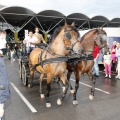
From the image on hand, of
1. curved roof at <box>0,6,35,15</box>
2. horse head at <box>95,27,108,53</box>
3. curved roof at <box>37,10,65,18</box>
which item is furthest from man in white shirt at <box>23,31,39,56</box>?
curved roof at <box>37,10,65,18</box>

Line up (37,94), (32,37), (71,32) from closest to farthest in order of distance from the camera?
(71,32), (37,94), (32,37)

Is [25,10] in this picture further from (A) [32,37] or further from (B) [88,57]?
(B) [88,57]

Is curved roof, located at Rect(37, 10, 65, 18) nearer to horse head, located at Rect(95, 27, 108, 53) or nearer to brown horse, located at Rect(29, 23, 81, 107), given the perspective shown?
horse head, located at Rect(95, 27, 108, 53)

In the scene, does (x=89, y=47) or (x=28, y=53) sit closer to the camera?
(x=89, y=47)

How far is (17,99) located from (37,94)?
2.89ft

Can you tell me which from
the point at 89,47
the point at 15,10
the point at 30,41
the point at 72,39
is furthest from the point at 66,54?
the point at 15,10

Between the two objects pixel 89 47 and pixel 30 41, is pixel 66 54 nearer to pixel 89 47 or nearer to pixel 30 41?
pixel 89 47

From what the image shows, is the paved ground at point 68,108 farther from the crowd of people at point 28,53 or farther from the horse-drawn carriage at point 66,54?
the crowd of people at point 28,53

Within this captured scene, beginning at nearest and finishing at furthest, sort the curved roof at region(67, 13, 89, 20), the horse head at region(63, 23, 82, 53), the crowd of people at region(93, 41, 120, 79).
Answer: the horse head at region(63, 23, 82, 53)
the crowd of people at region(93, 41, 120, 79)
the curved roof at region(67, 13, 89, 20)

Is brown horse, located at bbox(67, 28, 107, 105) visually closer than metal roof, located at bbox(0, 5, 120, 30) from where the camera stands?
Yes

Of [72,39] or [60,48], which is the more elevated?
[72,39]

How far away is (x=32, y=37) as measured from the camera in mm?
9539

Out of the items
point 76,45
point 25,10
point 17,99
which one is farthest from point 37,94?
point 25,10

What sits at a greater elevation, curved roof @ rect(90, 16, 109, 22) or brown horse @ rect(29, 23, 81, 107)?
curved roof @ rect(90, 16, 109, 22)
